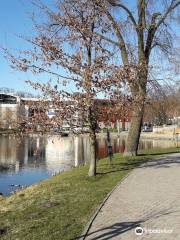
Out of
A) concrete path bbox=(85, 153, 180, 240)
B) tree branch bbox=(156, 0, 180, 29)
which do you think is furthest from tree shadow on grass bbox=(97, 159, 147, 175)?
tree branch bbox=(156, 0, 180, 29)

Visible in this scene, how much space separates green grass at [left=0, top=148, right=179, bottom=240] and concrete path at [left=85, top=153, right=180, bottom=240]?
0.41 metres

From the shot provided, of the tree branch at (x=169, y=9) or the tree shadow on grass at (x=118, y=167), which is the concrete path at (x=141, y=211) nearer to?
the tree shadow on grass at (x=118, y=167)

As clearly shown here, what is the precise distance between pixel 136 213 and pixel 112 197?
2.18 meters

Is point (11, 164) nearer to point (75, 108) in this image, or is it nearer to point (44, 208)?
point (75, 108)

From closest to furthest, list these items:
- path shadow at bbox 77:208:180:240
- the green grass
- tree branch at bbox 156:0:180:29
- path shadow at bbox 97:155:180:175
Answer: path shadow at bbox 77:208:180:240 < the green grass < path shadow at bbox 97:155:180:175 < tree branch at bbox 156:0:180:29

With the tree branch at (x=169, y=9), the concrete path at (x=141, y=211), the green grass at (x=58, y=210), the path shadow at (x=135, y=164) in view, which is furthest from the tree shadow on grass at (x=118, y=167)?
the tree branch at (x=169, y=9)

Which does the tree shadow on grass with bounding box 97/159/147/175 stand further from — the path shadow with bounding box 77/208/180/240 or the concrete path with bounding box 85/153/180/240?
the path shadow with bounding box 77/208/180/240

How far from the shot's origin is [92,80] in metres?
16.2

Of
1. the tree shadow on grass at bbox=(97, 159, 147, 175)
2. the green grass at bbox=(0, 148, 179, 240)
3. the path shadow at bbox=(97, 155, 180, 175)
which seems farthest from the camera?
the path shadow at bbox=(97, 155, 180, 175)

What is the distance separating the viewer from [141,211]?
34.5 feet

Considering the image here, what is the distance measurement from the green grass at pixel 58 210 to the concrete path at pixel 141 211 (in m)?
0.41

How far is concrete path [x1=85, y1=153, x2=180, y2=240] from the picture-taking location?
8.66 meters

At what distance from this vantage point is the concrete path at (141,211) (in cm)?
866

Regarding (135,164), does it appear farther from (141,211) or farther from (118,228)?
(118,228)
